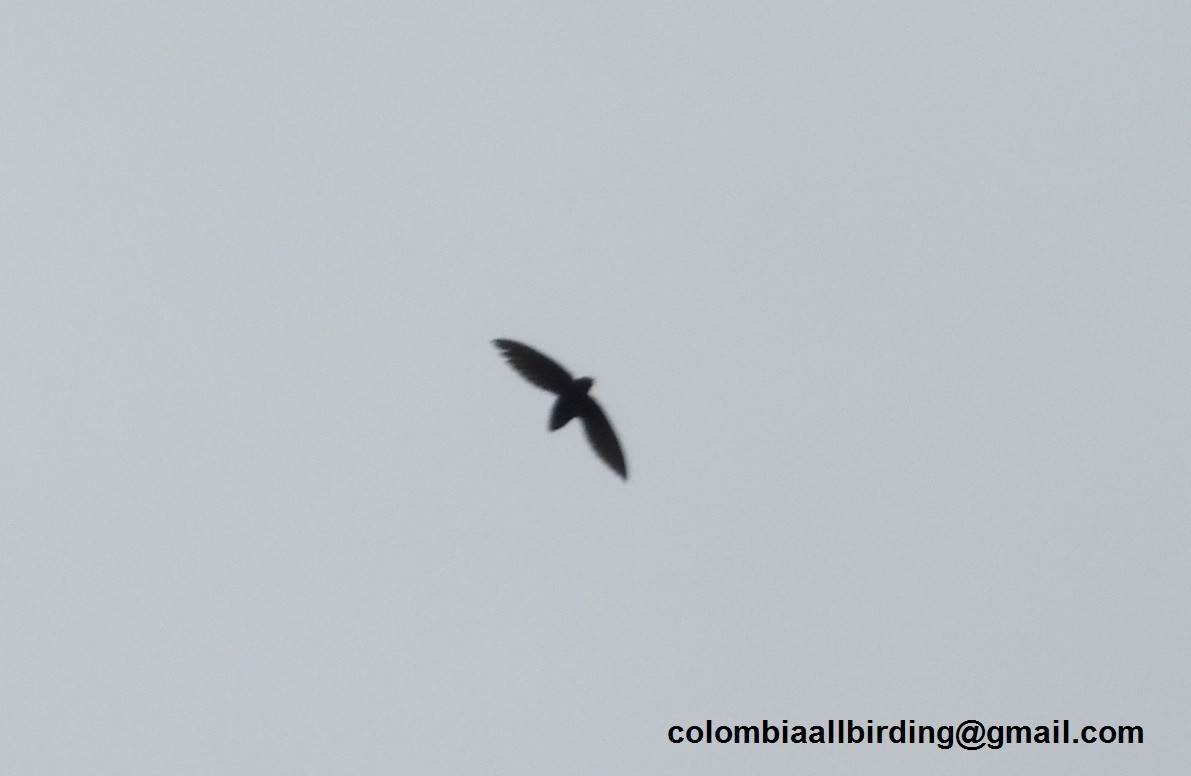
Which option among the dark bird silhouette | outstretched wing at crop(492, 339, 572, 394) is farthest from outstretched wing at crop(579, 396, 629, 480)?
outstretched wing at crop(492, 339, 572, 394)

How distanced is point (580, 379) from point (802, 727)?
35.5 ft

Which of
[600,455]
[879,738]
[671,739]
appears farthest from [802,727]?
[600,455]

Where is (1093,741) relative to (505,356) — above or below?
below

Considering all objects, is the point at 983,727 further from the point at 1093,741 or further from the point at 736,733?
the point at 736,733

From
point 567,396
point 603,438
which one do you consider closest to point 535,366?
point 567,396

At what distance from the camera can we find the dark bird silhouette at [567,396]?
19844 millimetres

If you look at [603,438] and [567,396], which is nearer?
[567,396]

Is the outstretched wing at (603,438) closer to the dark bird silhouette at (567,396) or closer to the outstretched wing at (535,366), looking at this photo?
the dark bird silhouette at (567,396)

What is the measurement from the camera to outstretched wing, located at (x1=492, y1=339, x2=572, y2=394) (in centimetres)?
1988

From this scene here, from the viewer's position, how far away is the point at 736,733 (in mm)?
26438

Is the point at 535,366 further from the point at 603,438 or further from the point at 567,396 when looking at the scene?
the point at 603,438

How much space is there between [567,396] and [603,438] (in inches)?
32.2

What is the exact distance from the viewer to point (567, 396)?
1984cm

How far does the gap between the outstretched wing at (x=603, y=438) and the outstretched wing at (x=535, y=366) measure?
0.50 m
